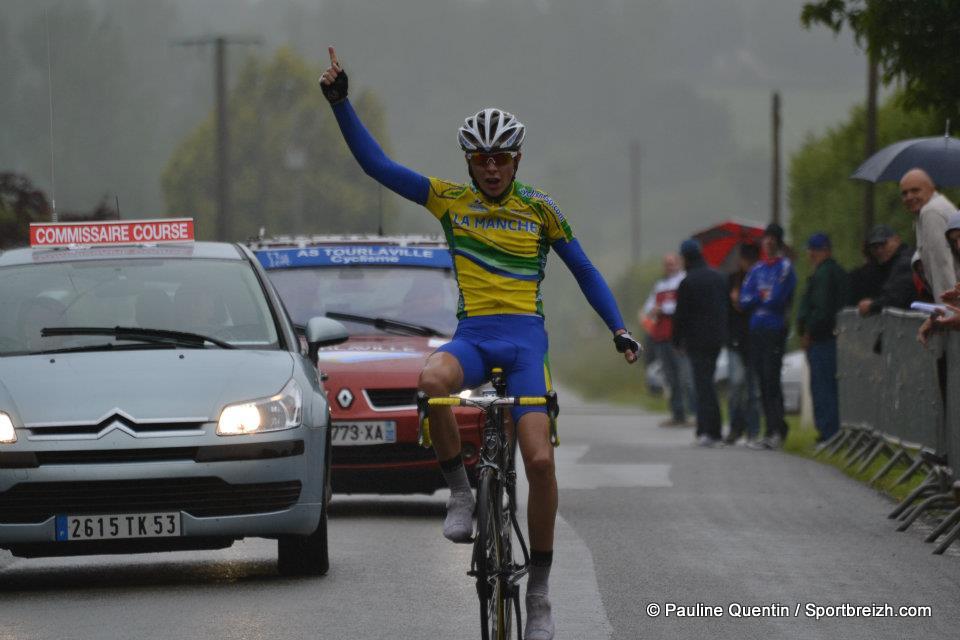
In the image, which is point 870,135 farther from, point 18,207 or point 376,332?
point 376,332

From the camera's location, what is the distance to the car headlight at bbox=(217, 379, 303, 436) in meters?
9.21

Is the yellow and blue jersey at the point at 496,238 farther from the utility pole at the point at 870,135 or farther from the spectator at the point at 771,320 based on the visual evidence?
the utility pole at the point at 870,135

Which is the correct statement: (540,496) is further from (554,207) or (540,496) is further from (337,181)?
(337,181)

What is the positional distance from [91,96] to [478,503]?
104 metres

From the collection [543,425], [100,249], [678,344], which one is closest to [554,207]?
[543,425]

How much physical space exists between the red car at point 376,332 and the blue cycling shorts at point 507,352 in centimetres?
421

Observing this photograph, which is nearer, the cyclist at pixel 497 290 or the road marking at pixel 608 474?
the cyclist at pixel 497 290

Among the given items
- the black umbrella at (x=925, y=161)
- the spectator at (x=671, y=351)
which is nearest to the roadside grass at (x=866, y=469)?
the black umbrella at (x=925, y=161)

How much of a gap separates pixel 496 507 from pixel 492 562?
254 mm

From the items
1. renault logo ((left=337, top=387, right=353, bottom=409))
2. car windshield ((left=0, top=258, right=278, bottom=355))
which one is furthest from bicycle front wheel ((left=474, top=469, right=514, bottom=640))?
renault logo ((left=337, top=387, right=353, bottom=409))

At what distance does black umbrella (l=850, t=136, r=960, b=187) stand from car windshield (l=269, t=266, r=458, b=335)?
3761 millimetres

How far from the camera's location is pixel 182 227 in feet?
36.6

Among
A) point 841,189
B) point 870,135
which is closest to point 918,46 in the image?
point 870,135

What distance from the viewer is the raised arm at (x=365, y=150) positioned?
7.94m
